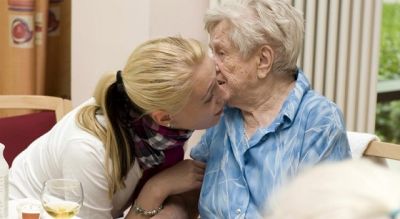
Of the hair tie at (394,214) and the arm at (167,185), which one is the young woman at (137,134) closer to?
the arm at (167,185)

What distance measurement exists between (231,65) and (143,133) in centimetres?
30

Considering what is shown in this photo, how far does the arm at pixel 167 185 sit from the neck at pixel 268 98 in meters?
0.20

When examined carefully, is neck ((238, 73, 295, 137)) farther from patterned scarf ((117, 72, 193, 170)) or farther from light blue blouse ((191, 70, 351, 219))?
patterned scarf ((117, 72, 193, 170))

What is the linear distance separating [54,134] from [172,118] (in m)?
0.35

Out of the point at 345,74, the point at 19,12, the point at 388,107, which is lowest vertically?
the point at 388,107

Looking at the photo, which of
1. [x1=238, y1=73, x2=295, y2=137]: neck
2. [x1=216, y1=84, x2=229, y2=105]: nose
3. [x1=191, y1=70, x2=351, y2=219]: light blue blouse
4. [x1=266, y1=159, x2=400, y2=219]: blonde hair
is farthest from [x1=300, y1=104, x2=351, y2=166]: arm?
[x1=266, y1=159, x2=400, y2=219]: blonde hair

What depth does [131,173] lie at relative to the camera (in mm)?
1956

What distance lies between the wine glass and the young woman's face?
39 cm

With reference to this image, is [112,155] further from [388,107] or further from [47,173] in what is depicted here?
[388,107]

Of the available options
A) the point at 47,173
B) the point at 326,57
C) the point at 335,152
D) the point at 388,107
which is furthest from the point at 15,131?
the point at 388,107

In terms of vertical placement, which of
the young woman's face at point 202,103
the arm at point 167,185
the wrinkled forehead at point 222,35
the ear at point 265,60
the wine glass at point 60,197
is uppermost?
the wrinkled forehead at point 222,35

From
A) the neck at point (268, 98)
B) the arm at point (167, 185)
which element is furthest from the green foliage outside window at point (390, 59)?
the arm at point (167, 185)

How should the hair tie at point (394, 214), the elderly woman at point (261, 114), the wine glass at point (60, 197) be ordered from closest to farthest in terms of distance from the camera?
the hair tie at point (394, 214) < the wine glass at point (60, 197) < the elderly woman at point (261, 114)

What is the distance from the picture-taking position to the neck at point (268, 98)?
1989mm
